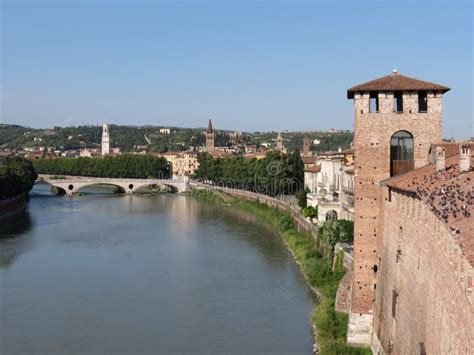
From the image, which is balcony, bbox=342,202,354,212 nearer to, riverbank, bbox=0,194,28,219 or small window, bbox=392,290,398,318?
small window, bbox=392,290,398,318

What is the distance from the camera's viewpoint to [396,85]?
41.3ft

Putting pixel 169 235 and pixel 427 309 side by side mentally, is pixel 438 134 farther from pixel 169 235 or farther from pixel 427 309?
pixel 169 235

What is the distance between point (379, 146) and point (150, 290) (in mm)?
8798

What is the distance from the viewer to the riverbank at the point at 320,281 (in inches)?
500

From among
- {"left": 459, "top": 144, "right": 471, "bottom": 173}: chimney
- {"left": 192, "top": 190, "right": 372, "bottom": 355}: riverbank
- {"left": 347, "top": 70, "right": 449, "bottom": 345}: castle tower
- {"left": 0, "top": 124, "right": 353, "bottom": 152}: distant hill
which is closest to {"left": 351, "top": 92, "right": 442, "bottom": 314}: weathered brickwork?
{"left": 347, "top": 70, "right": 449, "bottom": 345}: castle tower


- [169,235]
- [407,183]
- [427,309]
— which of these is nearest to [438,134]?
[407,183]

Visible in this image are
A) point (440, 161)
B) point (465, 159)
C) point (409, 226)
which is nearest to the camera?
point (409, 226)

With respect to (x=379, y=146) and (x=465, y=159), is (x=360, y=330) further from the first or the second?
(x=465, y=159)

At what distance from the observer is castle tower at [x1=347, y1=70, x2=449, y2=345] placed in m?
12.5

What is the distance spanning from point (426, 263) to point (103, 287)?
1280cm

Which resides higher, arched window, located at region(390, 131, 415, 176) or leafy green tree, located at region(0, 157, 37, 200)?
arched window, located at region(390, 131, 415, 176)

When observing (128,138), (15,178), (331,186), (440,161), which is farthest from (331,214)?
(128,138)

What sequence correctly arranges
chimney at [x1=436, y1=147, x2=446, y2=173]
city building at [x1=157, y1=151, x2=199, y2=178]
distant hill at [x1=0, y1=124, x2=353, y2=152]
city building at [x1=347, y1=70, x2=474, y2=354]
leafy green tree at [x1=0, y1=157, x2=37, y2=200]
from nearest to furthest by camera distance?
city building at [x1=347, y1=70, x2=474, y2=354]
chimney at [x1=436, y1=147, x2=446, y2=173]
leafy green tree at [x1=0, y1=157, x2=37, y2=200]
city building at [x1=157, y1=151, x2=199, y2=178]
distant hill at [x1=0, y1=124, x2=353, y2=152]

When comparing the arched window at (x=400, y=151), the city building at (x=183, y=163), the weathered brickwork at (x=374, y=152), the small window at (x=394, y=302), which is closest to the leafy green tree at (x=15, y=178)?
the weathered brickwork at (x=374, y=152)
